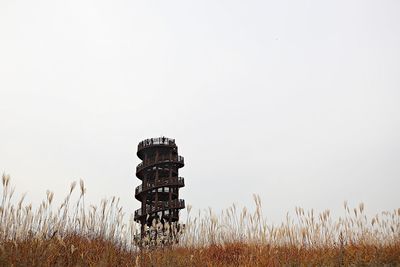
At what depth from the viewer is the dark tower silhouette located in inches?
1009

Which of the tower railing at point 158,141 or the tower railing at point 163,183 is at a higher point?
the tower railing at point 158,141

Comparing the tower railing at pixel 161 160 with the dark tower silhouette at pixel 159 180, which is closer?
the dark tower silhouette at pixel 159 180

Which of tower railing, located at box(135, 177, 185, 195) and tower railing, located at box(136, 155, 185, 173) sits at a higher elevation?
tower railing, located at box(136, 155, 185, 173)

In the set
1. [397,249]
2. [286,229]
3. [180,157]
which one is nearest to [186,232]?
[286,229]

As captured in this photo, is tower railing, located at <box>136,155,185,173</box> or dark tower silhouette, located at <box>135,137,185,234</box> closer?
dark tower silhouette, located at <box>135,137,185,234</box>

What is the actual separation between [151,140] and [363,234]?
22.6 m

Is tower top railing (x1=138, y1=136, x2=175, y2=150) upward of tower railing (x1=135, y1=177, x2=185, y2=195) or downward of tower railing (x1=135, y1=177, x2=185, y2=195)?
upward

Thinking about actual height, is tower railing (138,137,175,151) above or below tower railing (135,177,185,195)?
above

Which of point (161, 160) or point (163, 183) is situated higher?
point (161, 160)

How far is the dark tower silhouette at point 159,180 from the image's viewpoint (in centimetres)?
2564

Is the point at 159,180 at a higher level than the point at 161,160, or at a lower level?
lower

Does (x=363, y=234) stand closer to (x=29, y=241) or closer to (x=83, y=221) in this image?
(x=83, y=221)

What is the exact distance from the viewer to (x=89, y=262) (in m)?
5.26

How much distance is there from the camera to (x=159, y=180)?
87.6 ft
